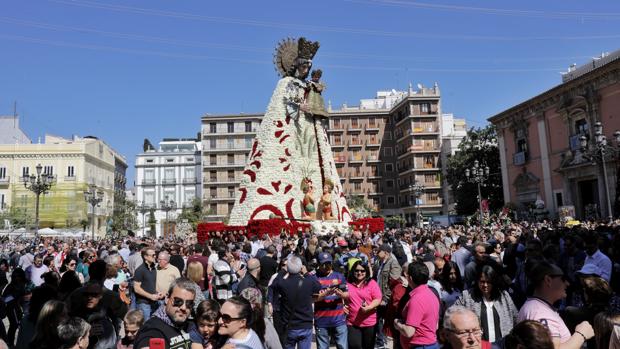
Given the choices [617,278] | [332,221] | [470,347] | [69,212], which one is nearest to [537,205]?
[332,221]

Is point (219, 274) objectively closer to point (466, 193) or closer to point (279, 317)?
point (279, 317)

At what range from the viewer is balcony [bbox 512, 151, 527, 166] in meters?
38.0

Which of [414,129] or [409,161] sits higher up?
[414,129]

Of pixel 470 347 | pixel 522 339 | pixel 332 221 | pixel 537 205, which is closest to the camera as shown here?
pixel 522 339

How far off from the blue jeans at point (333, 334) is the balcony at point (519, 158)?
3619 cm

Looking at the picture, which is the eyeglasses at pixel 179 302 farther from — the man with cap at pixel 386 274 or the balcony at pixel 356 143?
the balcony at pixel 356 143

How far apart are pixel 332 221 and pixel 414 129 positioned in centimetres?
3617

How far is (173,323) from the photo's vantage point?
3748 millimetres

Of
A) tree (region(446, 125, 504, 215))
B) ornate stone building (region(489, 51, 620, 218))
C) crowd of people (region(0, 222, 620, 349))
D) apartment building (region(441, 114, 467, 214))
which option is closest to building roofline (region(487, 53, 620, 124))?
ornate stone building (region(489, 51, 620, 218))

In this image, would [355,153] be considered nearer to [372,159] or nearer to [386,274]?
[372,159]

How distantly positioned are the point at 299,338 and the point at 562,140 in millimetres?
34261

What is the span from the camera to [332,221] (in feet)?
78.8

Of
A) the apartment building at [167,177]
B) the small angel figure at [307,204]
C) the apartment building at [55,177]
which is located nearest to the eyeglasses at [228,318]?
the small angel figure at [307,204]

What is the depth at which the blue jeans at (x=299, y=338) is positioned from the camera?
5.81 meters
